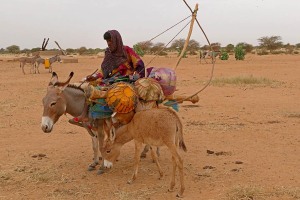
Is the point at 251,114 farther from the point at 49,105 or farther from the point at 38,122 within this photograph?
the point at 49,105

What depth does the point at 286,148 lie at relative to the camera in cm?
757

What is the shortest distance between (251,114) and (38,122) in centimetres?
610

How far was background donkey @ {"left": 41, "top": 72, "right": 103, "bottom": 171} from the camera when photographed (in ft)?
19.3

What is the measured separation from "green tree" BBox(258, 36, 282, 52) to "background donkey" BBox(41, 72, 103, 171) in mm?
57117

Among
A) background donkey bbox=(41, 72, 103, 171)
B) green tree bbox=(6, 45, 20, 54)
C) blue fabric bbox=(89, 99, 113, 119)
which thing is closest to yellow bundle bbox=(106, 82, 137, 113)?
blue fabric bbox=(89, 99, 113, 119)

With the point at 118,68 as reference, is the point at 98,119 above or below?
below

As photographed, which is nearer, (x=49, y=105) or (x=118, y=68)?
(x=49, y=105)

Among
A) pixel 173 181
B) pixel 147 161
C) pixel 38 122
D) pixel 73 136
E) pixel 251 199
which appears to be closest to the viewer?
pixel 251 199

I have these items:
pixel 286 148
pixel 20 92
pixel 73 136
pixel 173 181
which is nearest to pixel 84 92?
pixel 173 181

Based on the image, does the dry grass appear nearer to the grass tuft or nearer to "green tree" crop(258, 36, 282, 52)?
the grass tuft

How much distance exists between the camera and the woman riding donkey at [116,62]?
251 inches

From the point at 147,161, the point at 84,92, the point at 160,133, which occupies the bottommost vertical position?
the point at 147,161

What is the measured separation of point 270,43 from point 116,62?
57850mm

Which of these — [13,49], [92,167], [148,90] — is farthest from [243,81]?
[13,49]
